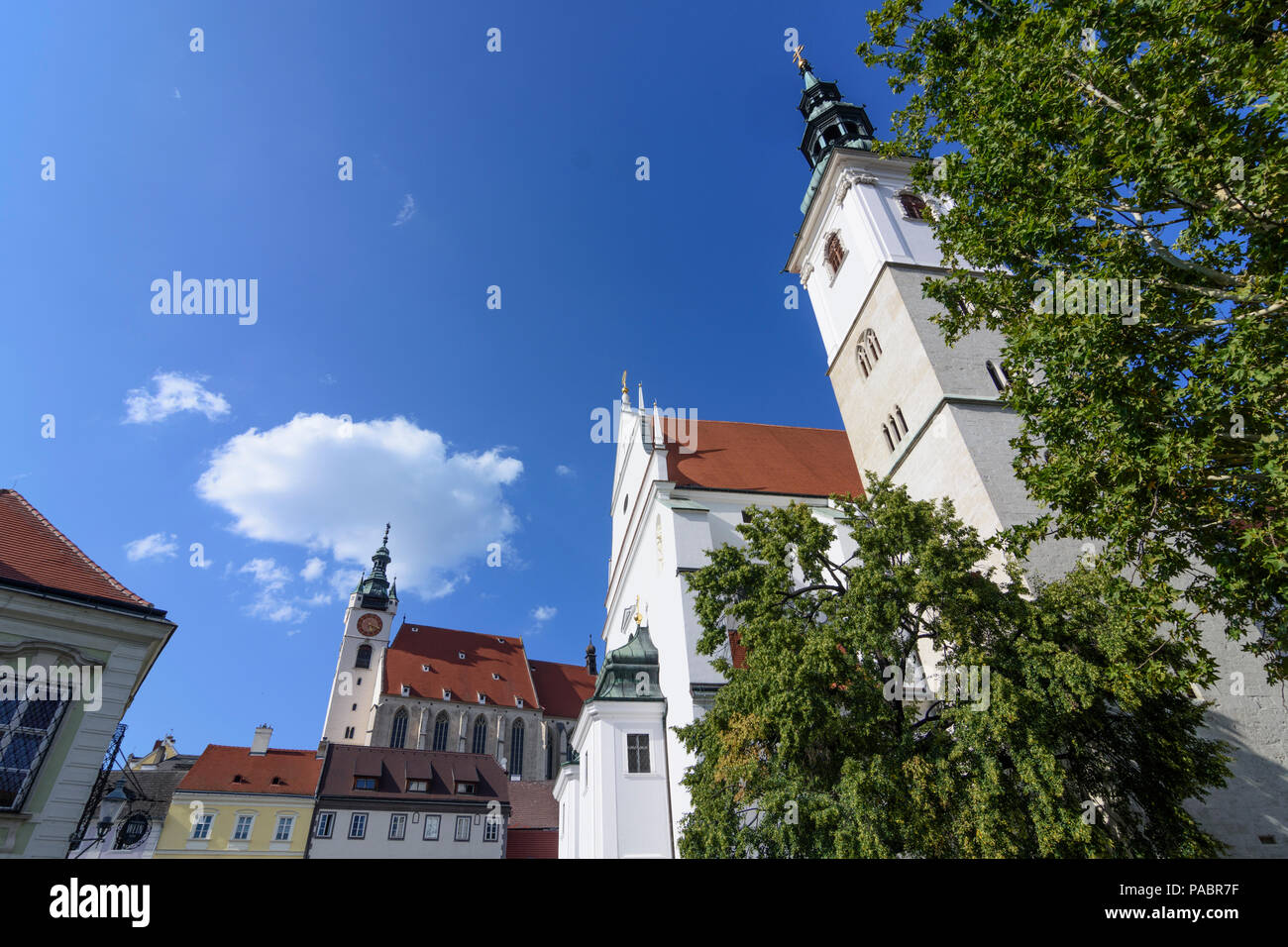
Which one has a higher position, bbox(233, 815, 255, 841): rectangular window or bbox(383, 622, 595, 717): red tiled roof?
bbox(383, 622, 595, 717): red tiled roof

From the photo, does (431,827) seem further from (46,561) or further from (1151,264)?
(1151,264)

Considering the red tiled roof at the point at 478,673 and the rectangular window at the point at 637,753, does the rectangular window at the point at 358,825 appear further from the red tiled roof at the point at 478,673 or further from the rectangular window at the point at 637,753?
the rectangular window at the point at 637,753

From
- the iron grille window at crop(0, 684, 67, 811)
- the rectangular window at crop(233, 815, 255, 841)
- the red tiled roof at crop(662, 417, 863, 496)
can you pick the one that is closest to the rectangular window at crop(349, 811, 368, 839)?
the rectangular window at crop(233, 815, 255, 841)

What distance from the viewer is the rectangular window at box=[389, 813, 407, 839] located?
35312 mm

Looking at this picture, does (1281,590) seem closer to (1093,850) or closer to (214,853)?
(1093,850)

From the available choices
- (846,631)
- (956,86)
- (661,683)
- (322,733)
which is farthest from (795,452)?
(322,733)

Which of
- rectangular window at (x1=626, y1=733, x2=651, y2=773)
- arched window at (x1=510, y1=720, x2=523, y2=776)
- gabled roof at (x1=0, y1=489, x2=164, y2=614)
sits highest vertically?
arched window at (x1=510, y1=720, x2=523, y2=776)

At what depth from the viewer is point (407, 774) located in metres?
37.4

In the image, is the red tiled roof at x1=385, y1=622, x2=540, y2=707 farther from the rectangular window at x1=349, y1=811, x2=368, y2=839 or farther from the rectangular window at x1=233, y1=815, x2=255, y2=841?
the rectangular window at x1=349, y1=811, x2=368, y2=839

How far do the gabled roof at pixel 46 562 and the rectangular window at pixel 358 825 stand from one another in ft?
92.6

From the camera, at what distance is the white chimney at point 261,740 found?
129 feet

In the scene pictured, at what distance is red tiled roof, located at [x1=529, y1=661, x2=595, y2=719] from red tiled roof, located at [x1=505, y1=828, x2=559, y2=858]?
18.8 m

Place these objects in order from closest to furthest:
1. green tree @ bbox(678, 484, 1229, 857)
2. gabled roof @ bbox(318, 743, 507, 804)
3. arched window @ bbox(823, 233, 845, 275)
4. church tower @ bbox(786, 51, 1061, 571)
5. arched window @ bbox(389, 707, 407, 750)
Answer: green tree @ bbox(678, 484, 1229, 857)
church tower @ bbox(786, 51, 1061, 571)
arched window @ bbox(823, 233, 845, 275)
gabled roof @ bbox(318, 743, 507, 804)
arched window @ bbox(389, 707, 407, 750)

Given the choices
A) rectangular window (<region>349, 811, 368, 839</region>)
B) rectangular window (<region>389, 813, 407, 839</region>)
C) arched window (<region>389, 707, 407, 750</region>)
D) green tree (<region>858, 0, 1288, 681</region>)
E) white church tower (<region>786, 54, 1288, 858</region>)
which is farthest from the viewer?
arched window (<region>389, 707, 407, 750</region>)
